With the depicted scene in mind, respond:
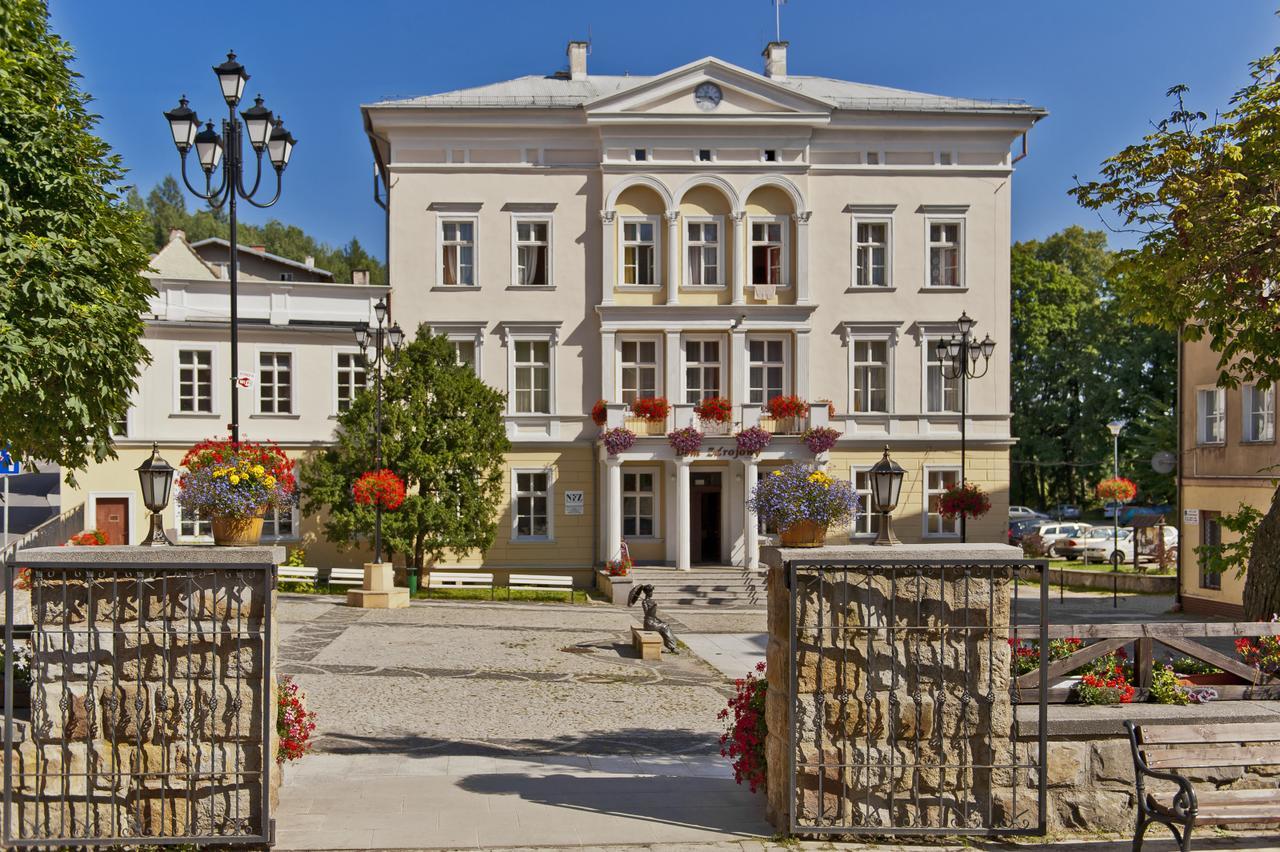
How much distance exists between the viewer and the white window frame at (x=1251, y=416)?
25.8 m

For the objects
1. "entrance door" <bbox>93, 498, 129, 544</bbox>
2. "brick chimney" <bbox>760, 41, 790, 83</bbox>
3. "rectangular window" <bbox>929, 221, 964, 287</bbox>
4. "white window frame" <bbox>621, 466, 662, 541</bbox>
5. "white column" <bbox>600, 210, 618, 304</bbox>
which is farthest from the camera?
"brick chimney" <bbox>760, 41, 790, 83</bbox>

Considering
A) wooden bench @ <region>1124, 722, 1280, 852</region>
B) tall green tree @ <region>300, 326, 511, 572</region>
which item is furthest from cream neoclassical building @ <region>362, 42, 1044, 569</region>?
wooden bench @ <region>1124, 722, 1280, 852</region>

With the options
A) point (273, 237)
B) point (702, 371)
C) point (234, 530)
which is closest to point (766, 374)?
point (702, 371)

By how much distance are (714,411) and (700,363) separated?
2.18 metres

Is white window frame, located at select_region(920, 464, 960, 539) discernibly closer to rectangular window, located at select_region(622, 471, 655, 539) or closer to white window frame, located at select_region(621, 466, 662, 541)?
white window frame, located at select_region(621, 466, 662, 541)

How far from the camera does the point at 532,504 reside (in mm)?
33562

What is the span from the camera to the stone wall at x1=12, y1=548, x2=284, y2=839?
7.68m

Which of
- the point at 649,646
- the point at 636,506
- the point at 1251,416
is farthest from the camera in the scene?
the point at 636,506

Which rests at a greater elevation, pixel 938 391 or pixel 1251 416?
pixel 938 391

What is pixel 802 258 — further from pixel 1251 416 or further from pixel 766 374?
pixel 1251 416

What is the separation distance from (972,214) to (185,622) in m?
30.1

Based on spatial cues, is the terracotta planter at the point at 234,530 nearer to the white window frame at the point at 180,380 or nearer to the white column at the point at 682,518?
the white column at the point at 682,518

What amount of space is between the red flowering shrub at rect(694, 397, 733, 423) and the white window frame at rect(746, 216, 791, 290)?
370cm

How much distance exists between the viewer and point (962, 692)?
8.28 m
